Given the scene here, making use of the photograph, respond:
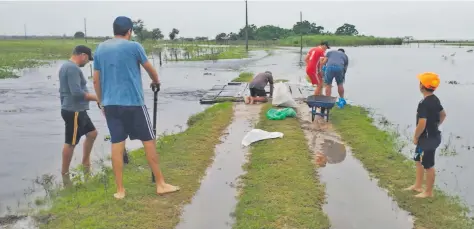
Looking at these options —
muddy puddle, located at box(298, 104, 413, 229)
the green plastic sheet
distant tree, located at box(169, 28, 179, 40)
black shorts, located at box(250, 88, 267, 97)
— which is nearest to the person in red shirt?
black shorts, located at box(250, 88, 267, 97)

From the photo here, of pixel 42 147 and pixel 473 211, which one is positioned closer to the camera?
pixel 473 211

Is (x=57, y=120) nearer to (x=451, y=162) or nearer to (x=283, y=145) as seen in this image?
(x=283, y=145)

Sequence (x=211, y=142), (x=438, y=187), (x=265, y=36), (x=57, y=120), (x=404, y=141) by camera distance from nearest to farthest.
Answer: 1. (x=438, y=187)
2. (x=211, y=142)
3. (x=404, y=141)
4. (x=57, y=120)
5. (x=265, y=36)

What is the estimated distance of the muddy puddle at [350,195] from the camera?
15.5 ft

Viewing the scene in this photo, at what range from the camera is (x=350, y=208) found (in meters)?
5.08

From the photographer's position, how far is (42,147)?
29.3ft

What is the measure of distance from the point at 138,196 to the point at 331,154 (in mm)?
3580

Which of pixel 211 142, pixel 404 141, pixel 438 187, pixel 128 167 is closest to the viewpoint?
pixel 438 187

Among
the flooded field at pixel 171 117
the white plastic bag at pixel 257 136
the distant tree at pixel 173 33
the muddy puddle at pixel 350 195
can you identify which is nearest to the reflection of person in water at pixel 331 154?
the muddy puddle at pixel 350 195

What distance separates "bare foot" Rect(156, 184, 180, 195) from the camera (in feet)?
17.3

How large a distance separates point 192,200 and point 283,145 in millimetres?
2720

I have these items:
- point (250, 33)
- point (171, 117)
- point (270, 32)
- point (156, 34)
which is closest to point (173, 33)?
point (156, 34)

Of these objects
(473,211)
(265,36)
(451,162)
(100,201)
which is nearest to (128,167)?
(100,201)

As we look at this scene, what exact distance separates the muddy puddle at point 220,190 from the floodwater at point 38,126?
218 centimetres
